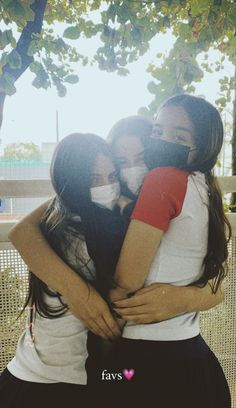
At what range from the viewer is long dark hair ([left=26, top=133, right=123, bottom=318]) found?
97cm

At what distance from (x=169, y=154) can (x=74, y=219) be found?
1.13 ft

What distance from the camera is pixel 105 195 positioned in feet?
3.53

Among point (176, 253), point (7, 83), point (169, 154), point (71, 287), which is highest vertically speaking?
point (7, 83)

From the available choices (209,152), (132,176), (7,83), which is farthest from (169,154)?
(7,83)

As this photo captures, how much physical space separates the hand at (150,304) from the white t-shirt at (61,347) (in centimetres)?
14

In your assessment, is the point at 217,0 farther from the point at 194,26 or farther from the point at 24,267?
the point at 24,267

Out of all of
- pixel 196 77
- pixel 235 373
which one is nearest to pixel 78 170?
pixel 196 77

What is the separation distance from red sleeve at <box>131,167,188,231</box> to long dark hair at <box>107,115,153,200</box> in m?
0.45

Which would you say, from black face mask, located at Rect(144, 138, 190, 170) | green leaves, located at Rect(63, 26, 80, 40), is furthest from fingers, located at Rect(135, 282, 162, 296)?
green leaves, located at Rect(63, 26, 80, 40)

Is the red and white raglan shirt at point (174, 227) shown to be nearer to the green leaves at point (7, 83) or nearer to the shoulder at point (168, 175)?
the shoulder at point (168, 175)

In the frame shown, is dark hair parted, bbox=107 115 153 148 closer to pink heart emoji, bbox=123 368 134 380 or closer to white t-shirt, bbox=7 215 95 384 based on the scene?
white t-shirt, bbox=7 215 95 384

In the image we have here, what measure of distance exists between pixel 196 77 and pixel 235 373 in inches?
58.1

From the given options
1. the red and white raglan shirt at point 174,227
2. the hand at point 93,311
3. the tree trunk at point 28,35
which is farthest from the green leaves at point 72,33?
the hand at point 93,311

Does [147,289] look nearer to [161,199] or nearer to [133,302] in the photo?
[133,302]
